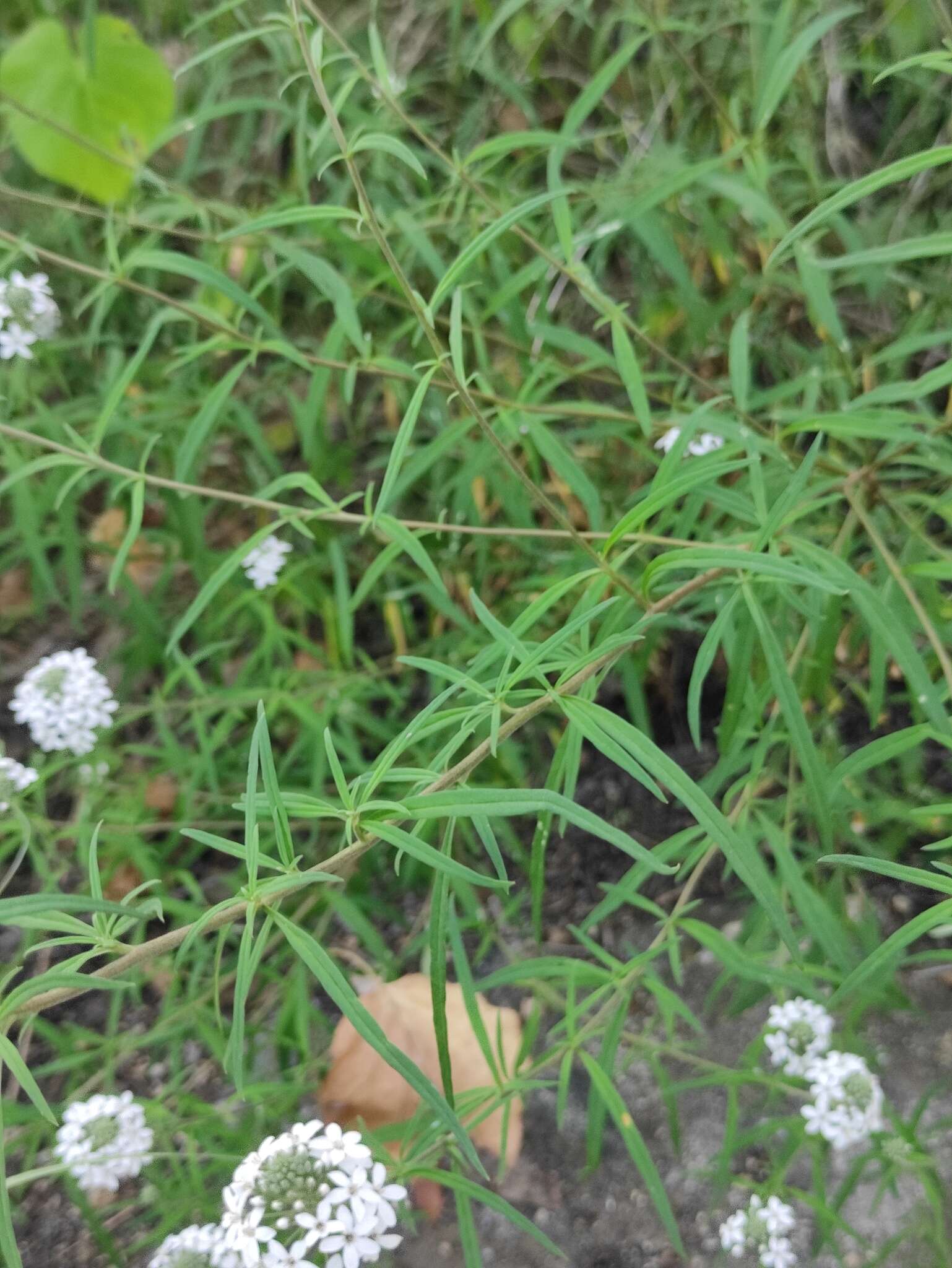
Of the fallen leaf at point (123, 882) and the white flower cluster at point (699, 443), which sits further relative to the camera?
the fallen leaf at point (123, 882)

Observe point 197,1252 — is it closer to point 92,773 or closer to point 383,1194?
point 383,1194

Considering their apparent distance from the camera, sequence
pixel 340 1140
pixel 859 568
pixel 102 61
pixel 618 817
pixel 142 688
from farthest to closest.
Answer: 1. pixel 142 688
2. pixel 618 817
3. pixel 102 61
4. pixel 859 568
5. pixel 340 1140

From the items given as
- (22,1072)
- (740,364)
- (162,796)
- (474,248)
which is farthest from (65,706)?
(740,364)

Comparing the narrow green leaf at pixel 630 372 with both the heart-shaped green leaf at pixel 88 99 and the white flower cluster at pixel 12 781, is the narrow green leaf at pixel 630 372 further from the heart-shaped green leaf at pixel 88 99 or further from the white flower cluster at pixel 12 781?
the heart-shaped green leaf at pixel 88 99

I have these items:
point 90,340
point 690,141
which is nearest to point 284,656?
point 90,340

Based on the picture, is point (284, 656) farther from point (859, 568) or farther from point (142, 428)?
point (859, 568)

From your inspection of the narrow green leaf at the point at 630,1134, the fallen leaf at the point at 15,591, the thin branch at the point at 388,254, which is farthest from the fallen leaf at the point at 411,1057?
the fallen leaf at the point at 15,591
